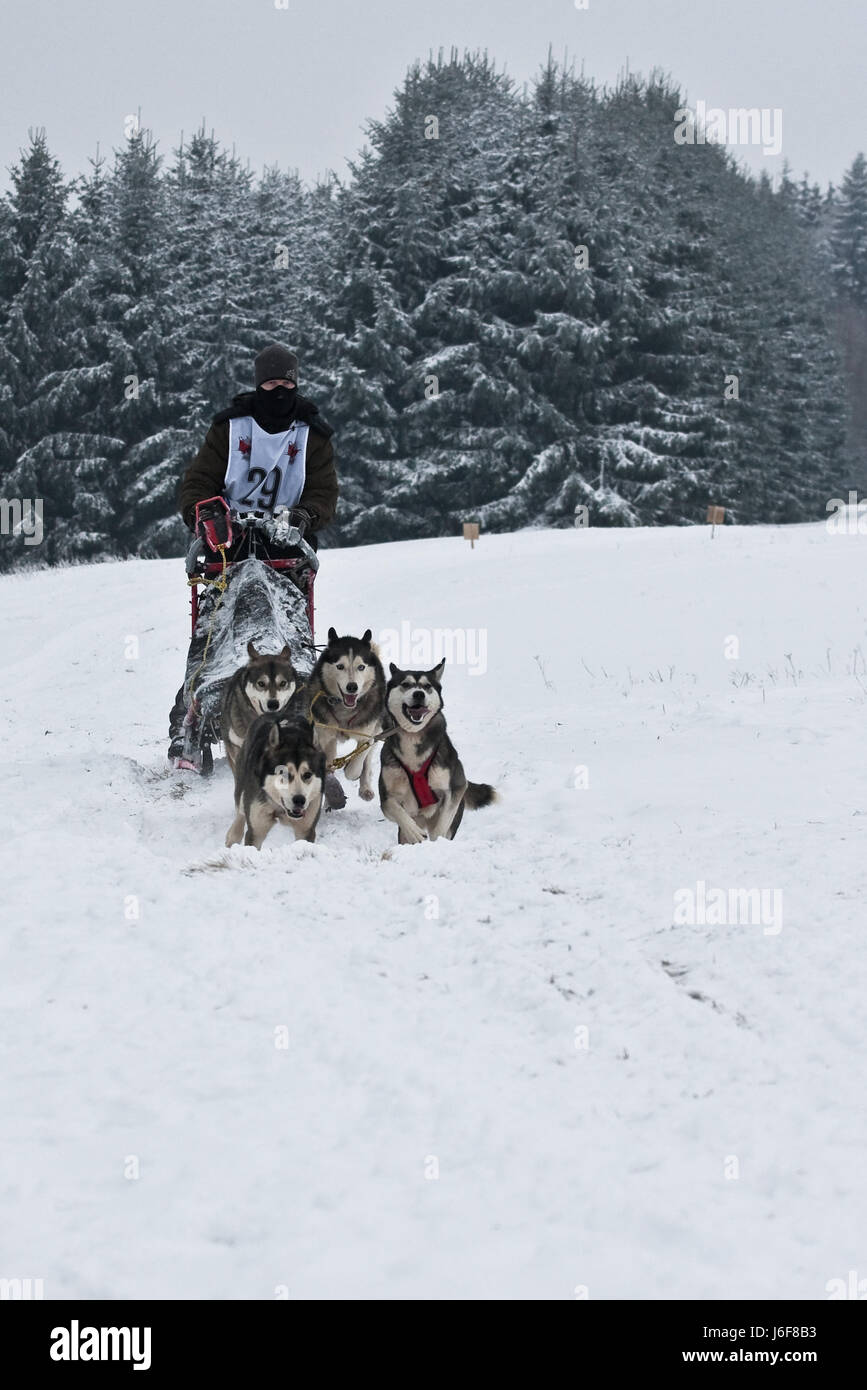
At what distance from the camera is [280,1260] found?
2.67m

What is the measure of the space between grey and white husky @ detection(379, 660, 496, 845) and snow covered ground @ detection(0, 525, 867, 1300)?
0.84 ft

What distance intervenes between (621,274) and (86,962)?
29081 mm

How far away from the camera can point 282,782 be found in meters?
5.92

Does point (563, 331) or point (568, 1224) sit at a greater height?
point (563, 331)

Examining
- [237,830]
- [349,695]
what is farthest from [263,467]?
[237,830]

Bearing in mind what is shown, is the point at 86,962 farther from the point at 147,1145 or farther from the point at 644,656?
the point at 644,656

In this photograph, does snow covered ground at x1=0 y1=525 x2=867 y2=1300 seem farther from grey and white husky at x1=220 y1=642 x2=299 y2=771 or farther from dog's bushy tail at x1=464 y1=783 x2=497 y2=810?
grey and white husky at x1=220 y1=642 x2=299 y2=771

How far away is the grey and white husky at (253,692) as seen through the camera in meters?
6.90

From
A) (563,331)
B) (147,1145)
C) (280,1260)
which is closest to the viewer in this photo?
(280,1260)

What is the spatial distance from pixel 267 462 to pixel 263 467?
0.04m

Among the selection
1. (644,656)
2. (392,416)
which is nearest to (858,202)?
(392,416)

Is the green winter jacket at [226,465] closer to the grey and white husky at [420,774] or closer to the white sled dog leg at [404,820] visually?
the grey and white husky at [420,774]

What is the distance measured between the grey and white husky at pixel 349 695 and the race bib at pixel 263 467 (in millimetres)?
1014

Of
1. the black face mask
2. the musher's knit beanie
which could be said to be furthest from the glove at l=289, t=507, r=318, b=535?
the musher's knit beanie
